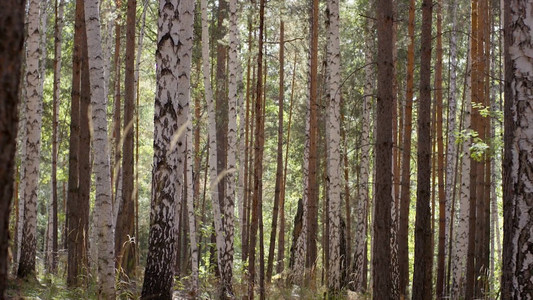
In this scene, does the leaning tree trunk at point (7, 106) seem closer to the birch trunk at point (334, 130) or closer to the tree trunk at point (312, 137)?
the birch trunk at point (334, 130)

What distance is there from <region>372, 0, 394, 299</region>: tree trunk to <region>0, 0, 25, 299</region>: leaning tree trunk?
22.8 feet

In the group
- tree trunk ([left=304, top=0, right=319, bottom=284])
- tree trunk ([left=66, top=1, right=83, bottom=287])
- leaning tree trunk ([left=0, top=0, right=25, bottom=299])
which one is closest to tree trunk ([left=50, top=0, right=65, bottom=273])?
tree trunk ([left=66, top=1, right=83, bottom=287])

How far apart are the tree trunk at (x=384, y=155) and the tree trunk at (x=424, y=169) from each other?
186cm

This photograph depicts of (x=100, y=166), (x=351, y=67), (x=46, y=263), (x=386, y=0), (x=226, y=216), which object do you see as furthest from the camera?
(x=351, y=67)

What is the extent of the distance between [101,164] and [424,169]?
574 centimetres

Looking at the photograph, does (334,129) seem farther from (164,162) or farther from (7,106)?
(7,106)

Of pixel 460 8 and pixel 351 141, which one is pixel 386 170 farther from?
pixel 460 8

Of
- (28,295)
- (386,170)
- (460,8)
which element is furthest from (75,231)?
(460,8)

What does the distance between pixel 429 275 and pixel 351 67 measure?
1089cm

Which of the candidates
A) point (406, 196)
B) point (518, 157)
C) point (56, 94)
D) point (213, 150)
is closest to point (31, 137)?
point (213, 150)

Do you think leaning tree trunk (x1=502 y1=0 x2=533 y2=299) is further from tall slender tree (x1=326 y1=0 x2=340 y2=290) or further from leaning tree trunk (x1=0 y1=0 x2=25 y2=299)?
tall slender tree (x1=326 y1=0 x2=340 y2=290)

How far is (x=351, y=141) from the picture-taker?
71.5ft

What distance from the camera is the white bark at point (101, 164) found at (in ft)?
25.0

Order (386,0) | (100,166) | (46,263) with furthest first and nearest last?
(46,263)
(386,0)
(100,166)
